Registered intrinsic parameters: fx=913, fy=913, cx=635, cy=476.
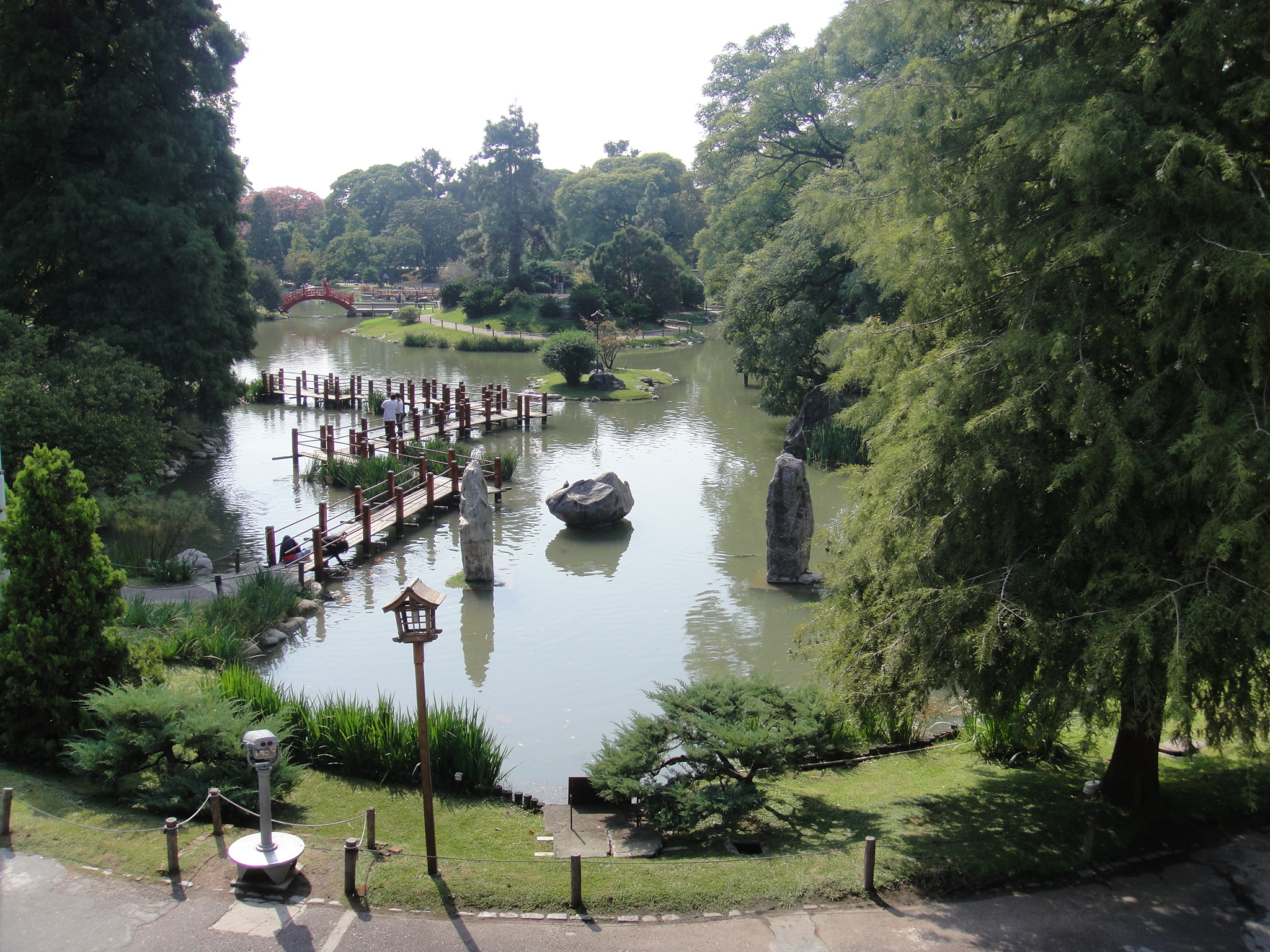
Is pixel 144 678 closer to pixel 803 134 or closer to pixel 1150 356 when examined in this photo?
pixel 1150 356

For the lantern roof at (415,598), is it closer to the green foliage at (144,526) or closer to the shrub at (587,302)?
the green foliage at (144,526)

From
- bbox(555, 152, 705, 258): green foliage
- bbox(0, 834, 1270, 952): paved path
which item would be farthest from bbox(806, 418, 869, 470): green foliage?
bbox(555, 152, 705, 258): green foliage

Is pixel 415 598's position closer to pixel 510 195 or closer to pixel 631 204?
pixel 510 195

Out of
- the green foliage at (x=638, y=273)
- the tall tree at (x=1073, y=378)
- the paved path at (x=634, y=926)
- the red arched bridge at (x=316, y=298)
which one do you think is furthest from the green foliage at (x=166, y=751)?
the red arched bridge at (x=316, y=298)

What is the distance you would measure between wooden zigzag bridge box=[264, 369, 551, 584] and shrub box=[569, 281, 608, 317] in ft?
71.4

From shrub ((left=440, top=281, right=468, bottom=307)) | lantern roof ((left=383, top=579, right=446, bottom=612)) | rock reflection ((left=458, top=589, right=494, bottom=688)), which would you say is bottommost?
rock reflection ((left=458, top=589, right=494, bottom=688))

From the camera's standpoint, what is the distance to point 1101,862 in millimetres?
7258

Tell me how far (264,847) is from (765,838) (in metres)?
4.13

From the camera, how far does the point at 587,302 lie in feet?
191

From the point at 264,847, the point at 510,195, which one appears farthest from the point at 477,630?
the point at 510,195

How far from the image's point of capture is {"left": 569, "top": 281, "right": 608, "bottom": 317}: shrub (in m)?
58.2

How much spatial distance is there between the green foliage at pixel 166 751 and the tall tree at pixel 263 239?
84.5 meters

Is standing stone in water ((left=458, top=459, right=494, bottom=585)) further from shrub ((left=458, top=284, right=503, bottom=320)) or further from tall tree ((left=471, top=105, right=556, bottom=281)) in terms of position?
tall tree ((left=471, top=105, right=556, bottom=281))

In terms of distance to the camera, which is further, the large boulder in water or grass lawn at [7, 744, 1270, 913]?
the large boulder in water
